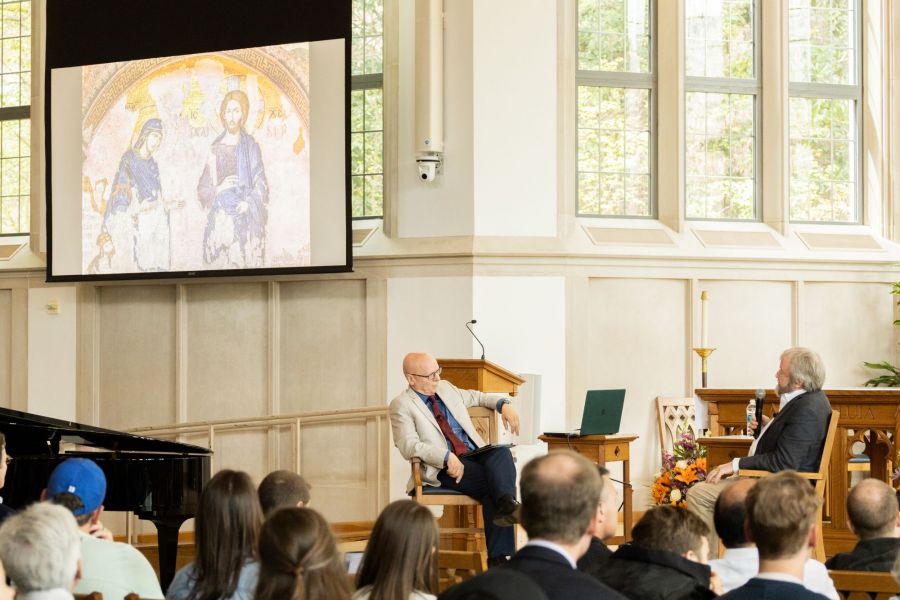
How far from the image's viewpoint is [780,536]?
9.29 ft

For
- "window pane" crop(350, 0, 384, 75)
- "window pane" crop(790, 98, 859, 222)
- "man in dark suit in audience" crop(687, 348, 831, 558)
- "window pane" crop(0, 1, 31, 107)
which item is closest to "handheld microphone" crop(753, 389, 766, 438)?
"man in dark suit in audience" crop(687, 348, 831, 558)

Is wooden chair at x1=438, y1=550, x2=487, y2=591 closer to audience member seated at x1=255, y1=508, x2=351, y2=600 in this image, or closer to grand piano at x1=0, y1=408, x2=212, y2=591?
audience member seated at x1=255, y1=508, x2=351, y2=600

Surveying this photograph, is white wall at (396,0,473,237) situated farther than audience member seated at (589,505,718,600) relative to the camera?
Yes

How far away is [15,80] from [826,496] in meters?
7.96

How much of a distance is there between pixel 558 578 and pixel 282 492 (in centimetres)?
168

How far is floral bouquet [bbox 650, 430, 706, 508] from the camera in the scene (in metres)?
7.50

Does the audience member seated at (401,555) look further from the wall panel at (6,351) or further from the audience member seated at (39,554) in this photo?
the wall panel at (6,351)

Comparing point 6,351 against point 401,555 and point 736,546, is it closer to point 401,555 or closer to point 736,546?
point 736,546

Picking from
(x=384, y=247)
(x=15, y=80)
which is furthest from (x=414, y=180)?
(x=15, y=80)

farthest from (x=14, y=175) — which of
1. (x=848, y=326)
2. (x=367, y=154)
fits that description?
(x=848, y=326)

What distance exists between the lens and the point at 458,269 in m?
9.23

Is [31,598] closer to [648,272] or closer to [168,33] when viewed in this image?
[648,272]

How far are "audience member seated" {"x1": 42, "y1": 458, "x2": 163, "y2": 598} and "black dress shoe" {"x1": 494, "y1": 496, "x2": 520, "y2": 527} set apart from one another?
2.65 metres

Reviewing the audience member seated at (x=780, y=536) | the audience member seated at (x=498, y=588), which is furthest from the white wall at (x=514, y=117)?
the audience member seated at (x=498, y=588)
